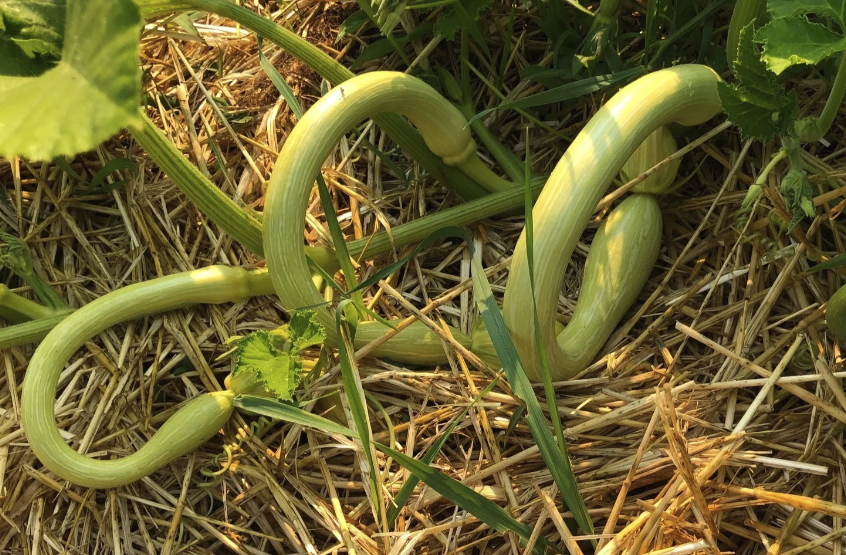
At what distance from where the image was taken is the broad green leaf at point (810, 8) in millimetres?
845

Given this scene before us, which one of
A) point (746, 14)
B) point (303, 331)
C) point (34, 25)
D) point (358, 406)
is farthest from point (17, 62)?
point (746, 14)

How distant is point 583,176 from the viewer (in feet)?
3.51

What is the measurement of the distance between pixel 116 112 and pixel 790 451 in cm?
103

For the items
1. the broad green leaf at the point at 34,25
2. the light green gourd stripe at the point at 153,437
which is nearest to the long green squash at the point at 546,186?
the light green gourd stripe at the point at 153,437

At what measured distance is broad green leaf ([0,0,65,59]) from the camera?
885 millimetres

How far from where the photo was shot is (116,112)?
0.52 meters

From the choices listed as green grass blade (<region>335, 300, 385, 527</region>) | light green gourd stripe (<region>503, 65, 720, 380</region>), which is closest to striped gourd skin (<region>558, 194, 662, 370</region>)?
light green gourd stripe (<region>503, 65, 720, 380</region>)

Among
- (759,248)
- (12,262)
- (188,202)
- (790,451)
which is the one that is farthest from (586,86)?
(12,262)

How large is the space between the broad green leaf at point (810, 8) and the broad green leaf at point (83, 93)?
0.74 m

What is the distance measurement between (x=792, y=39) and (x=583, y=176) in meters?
0.32

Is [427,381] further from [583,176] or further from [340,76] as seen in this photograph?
[340,76]

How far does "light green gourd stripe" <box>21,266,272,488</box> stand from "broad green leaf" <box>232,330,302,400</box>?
0.57 ft

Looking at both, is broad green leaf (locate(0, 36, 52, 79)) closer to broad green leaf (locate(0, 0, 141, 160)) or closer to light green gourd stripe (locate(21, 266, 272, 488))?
broad green leaf (locate(0, 0, 141, 160))

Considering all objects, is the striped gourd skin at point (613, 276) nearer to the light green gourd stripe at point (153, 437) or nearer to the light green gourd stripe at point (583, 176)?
the light green gourd stripe at point (583, 176)
